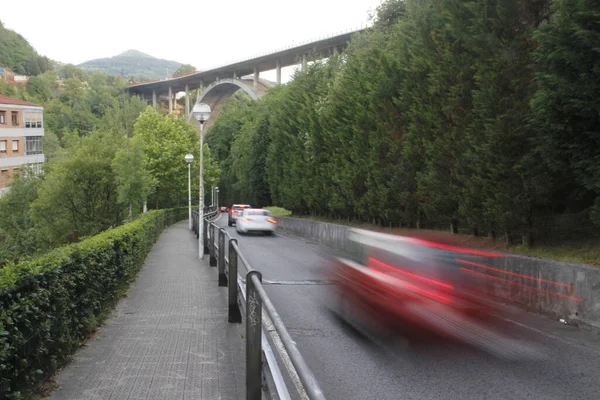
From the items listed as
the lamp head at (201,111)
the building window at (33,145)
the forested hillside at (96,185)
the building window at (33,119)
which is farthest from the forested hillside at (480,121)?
the building window at (33,119)

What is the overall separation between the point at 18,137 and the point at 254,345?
6770 cm

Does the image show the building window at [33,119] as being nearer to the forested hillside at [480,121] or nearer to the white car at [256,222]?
the white car at [256,222]

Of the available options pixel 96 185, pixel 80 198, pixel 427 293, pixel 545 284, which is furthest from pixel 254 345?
pixel 96 185

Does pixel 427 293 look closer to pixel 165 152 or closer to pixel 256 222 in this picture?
pixel 256 222

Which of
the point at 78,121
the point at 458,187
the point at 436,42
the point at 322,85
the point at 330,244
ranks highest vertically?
the point at 78,121

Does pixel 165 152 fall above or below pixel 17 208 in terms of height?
above

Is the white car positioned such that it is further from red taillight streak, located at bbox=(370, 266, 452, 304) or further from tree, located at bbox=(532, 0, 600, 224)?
red taillight streak, located at bbox=(370, 266, 452, 304)

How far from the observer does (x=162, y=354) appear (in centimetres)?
688

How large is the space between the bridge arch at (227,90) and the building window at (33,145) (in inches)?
802

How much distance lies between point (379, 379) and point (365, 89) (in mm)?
19717

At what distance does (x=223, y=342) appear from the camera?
7.52 meters

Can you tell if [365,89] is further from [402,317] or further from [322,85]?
[402,317]

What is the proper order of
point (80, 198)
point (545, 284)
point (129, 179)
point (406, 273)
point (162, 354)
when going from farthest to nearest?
point (80, 198)
point (129, 179)
point (545, 284)
point (406, 273)
point (162, 354)

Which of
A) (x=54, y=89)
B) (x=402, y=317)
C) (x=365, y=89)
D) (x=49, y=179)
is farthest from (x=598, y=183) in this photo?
(x=54, y=89)
